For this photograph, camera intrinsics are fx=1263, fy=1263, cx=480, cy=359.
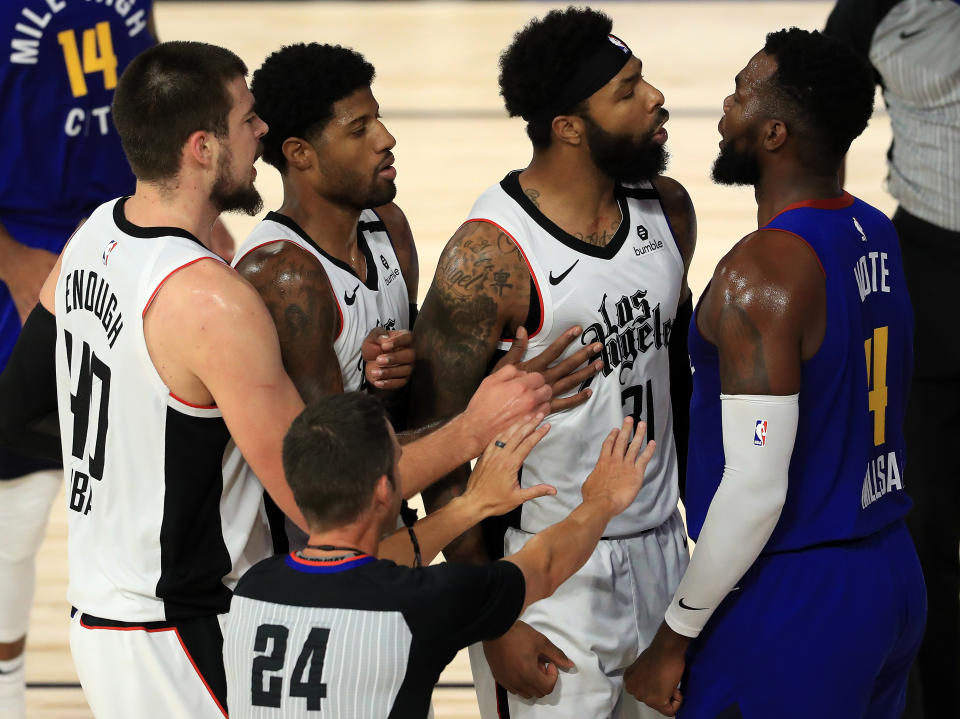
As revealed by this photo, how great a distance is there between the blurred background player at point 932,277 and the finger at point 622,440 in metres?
1.39

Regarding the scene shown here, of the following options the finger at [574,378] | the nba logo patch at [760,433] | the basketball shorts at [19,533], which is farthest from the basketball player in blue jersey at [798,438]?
the basketball shorts at [19,533]

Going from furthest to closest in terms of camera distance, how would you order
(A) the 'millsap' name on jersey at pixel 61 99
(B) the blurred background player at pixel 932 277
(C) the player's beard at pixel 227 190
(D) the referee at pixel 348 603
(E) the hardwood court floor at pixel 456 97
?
(E) the hardwood court floor at pixel 456 97 < (A) the 'millsap' name on jersey at pixel 61 99 < (B) the blurred background player at pixel 932 277 < (C) the player's beard at pixel 227 190 < (D) the referee at pixel 348 603

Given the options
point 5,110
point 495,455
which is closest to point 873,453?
point 495,455

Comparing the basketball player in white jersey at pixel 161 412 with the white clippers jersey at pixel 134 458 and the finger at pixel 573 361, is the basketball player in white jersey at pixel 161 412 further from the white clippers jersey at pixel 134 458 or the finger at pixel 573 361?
the finger at pixel 573 361

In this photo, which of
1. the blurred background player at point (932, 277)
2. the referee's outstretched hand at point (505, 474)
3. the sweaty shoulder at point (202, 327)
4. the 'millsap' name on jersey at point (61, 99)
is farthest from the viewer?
the 'millsap' name on jersey at point (61, 99)

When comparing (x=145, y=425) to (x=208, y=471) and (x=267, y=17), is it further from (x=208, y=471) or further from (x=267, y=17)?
(x=267, y=17)

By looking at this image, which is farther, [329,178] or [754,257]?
[329,178]

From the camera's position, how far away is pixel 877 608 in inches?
99.1

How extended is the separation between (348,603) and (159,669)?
0.65m

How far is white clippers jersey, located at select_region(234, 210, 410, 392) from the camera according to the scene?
283cm

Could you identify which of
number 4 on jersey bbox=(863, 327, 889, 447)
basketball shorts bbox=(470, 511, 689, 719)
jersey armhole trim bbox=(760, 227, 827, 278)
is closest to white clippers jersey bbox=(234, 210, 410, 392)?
basketball shorts bbox=(470, 511, 689, 719)

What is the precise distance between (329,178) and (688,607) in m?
1.25

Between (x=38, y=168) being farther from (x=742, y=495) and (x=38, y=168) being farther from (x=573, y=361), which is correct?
(x=742, y=495)

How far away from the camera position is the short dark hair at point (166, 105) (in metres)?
2.46
